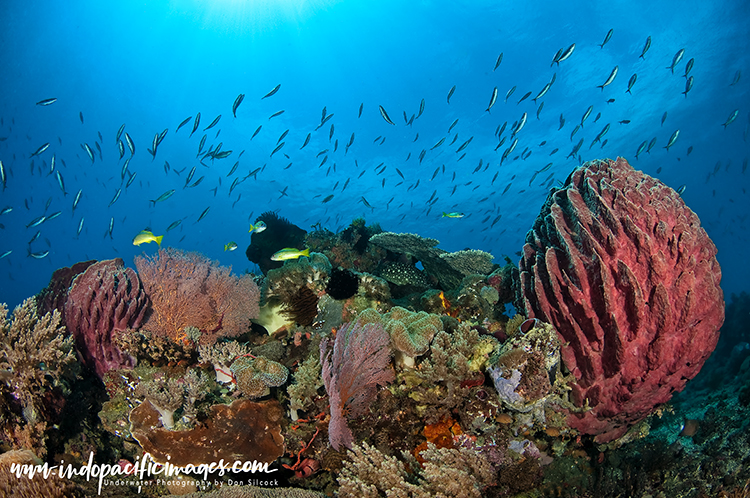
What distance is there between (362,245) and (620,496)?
8.45 metres

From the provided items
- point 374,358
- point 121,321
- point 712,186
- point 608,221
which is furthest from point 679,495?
point 712,186

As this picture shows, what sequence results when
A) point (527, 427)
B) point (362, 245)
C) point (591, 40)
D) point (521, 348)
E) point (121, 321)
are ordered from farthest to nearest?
1. point (591, 40)
2. point (362, 245)
3. point (121, 321)
4. point (527, 427)
5. point (521, 348)

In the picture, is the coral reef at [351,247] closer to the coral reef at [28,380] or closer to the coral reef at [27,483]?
the coral reef at [28,380]

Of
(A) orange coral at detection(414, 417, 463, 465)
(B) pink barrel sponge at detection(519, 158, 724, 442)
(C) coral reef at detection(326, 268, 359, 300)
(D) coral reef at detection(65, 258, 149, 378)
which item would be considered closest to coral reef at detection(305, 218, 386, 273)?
(C) coral reef at detection(326, 268, 359, 300)

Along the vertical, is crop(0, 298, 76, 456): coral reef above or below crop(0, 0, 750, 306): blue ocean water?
below

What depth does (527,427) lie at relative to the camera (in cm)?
352

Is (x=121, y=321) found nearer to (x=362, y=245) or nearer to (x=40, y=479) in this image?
(x=40, y=479)

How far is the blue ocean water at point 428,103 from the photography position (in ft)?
105

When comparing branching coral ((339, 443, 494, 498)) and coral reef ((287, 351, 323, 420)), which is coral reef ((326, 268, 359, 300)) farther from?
branching coral ((339, 443, 494, 498))

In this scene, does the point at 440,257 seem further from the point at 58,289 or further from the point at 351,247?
the point at 58,289

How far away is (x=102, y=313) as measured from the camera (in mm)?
4688

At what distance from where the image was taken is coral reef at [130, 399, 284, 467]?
10.7 ft

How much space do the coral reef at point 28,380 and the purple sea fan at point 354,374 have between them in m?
3.28

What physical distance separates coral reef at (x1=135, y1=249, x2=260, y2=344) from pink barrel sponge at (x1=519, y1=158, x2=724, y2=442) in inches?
193
